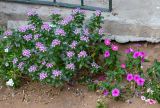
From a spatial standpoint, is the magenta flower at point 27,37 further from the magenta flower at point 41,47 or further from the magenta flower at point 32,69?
the magenta flower at point 32,69

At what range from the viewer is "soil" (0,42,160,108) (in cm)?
381

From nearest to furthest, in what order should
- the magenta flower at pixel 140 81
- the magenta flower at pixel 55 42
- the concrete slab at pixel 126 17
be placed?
the magenta flower at pixel 55 42 < the magenta flower at pixel 140 81 < the concrete slab at pixel 126 17

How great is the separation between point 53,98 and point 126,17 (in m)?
1.02

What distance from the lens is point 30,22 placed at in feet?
13.0

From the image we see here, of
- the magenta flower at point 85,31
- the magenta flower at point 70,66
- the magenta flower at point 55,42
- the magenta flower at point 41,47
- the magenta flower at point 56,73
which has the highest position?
the magenta flower at point 85,31

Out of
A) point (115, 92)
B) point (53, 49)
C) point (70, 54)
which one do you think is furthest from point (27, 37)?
point (115, 92)

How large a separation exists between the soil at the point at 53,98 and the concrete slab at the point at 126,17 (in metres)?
0.23

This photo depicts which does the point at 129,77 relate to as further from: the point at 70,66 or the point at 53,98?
the point at 53,98

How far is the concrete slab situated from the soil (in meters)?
0.23

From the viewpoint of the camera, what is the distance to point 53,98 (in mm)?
3918

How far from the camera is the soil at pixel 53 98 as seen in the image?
12.5 ft

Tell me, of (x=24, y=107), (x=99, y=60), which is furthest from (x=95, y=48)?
(x=24, y=107)

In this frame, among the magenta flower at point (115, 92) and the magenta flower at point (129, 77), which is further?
the magenta flower at point (129, 77)

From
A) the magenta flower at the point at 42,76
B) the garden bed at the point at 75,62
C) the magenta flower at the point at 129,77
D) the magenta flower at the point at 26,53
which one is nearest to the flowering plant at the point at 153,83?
the garden bed at the point at 75,62
